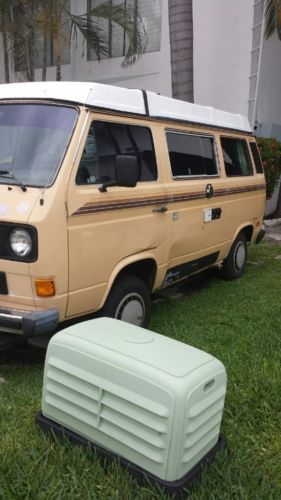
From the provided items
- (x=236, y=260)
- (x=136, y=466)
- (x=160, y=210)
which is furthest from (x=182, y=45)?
(x=136, y=466)

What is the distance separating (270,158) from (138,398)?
28.8 ft

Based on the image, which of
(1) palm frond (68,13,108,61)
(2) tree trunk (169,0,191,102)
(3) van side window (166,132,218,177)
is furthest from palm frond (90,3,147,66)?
(3) van side window (166,132,218,177)

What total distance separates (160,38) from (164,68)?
736mm

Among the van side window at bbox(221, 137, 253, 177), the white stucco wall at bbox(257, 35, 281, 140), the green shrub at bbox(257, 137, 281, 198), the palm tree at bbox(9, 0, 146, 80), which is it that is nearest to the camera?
the van side window at bbox(221, 137, 253, 177)

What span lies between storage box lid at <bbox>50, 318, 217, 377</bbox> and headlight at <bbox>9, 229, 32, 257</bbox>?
34.7 inches

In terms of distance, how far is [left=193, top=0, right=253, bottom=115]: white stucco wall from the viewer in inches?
430

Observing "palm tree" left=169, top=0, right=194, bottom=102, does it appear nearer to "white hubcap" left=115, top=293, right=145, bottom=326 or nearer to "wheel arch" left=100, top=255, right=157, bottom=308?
A: "wheel arch" left=100, top=255, right=157, bottom=308

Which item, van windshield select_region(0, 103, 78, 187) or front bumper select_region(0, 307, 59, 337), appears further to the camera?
van windshield select_region(0, 103, 78, 187)

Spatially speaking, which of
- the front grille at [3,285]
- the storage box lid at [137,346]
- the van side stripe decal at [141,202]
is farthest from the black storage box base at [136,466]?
the van side stripe decal at [141,202]

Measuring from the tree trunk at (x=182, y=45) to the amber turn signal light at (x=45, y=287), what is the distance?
620 cm

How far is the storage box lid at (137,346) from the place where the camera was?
2.44m

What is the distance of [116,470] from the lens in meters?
2.47

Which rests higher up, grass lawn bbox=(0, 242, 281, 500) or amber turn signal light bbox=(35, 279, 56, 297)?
amber turn signal light bbox=(35, 279, 56, 297)

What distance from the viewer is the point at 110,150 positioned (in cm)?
409
